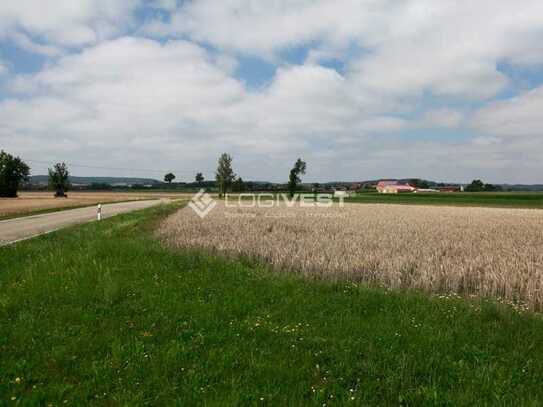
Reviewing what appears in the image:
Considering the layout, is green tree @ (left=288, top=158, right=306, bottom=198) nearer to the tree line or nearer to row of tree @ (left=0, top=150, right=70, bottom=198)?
the tree line

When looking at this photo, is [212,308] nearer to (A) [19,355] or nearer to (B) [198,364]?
(B) [198,364]

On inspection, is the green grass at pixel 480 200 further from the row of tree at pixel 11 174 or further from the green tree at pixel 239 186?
the row of tree at pixel 11 174

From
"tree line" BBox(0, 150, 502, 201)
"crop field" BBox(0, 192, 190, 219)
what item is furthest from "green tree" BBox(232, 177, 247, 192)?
"crop field" BBox(0, 192, 190, 219)

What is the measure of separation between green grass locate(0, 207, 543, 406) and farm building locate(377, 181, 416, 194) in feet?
497

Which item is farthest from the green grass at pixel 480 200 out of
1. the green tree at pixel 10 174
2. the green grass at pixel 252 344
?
the green tree at pixel 10 174

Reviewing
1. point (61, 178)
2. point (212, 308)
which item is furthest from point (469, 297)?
point (61, 178)

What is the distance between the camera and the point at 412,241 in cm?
1567

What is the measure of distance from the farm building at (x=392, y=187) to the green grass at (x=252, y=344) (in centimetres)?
15157

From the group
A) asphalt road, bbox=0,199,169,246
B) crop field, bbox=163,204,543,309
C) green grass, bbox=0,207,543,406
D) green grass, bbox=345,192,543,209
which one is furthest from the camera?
green grass, bbox=345,192,543,209

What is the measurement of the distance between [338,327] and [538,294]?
197 inches

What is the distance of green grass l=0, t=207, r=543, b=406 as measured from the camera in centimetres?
421

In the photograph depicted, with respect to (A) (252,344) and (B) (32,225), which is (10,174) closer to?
(B) (32,225)

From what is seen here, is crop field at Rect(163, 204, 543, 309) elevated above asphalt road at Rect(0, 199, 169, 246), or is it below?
above

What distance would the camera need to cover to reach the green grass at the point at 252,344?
4215 millimetres
